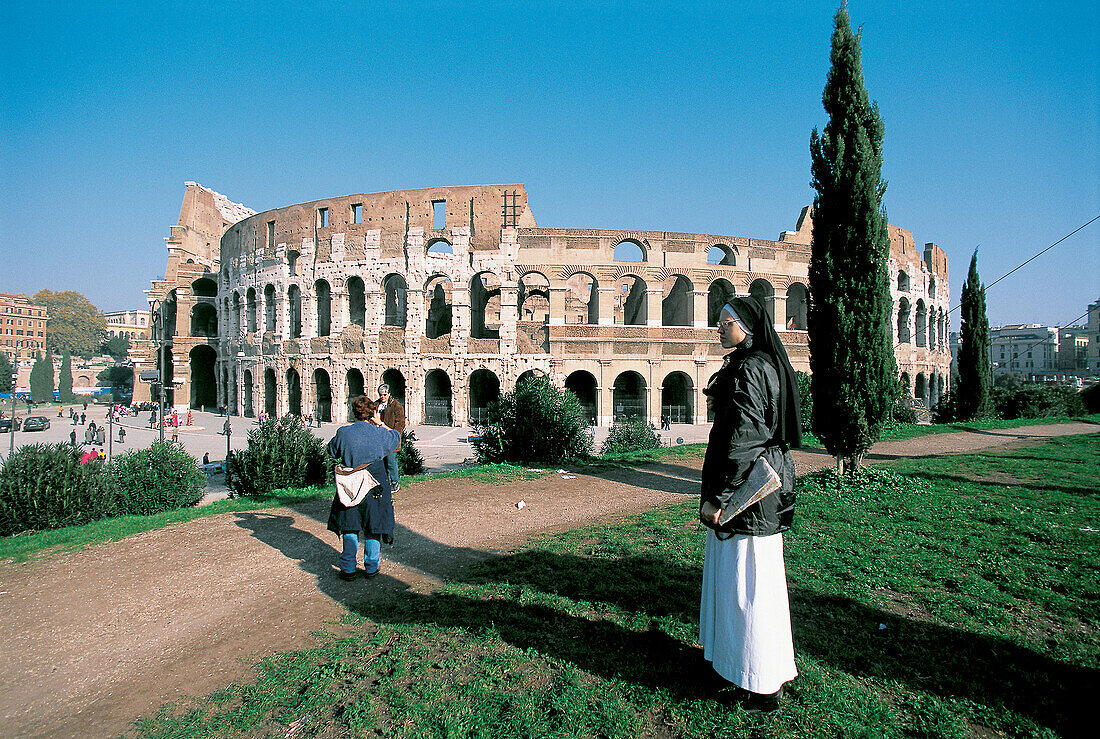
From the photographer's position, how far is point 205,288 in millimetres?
40281

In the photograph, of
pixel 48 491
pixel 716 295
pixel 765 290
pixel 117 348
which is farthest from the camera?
pixel 117 348

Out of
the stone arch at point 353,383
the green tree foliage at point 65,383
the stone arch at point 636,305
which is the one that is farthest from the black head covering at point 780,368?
the green tree foliage at point 65,383

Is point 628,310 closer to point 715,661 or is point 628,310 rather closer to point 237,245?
point 237,245

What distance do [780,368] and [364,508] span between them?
4.23 m

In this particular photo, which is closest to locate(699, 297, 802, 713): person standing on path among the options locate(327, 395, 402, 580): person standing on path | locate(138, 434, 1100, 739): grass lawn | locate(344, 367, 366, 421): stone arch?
locate(138, 434, 1100, 739): grass lawn

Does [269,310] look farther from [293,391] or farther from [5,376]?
[5,376]

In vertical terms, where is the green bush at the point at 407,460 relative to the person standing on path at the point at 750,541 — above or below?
below

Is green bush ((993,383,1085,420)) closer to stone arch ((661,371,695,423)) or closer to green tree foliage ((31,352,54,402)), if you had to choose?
stone arch ((661,371,695,423))

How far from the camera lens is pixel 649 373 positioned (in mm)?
27562

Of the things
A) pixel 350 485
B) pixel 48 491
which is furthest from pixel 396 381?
pixel 350 485

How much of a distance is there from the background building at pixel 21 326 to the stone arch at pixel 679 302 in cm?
10888

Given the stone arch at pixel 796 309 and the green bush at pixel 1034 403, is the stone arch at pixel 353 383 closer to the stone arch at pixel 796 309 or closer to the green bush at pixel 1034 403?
the stone arch at pixel 796 309

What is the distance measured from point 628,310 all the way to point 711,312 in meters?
5.57

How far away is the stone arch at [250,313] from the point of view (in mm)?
33531
